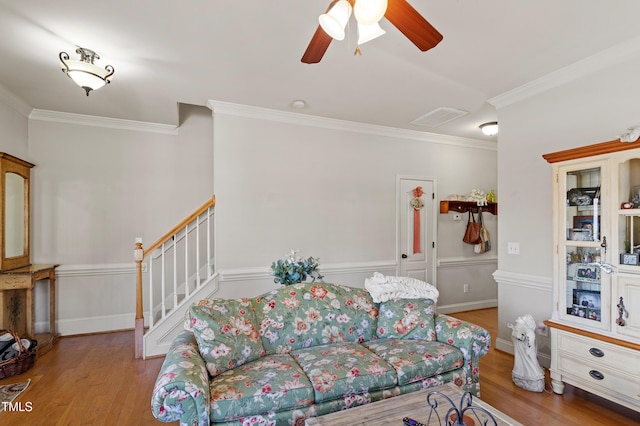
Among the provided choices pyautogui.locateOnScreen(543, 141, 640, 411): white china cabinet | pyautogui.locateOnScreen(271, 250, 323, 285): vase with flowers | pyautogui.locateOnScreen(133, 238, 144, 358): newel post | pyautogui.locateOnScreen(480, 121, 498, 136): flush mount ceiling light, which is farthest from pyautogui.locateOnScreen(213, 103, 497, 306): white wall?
pyautogui.locateOnScreen(543, 141, 640, 411): white china cabinet

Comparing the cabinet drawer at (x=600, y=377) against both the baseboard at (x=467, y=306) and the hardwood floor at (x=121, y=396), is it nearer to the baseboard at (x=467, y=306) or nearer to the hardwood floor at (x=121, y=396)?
the hardwood floor at (x=121, y=396)

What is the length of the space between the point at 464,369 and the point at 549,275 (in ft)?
4.62

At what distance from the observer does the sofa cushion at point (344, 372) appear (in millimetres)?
1960

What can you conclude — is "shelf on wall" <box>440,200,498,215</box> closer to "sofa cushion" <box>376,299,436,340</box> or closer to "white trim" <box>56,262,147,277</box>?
"sofa cushion" <box>376,299,436,340</box>

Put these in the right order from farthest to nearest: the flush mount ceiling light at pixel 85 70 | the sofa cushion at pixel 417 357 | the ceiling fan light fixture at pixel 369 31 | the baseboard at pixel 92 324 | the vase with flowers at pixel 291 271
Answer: the baseboard at pixel 92 324
the vase with flowers at pixel 291 271
the flush mount ceiling light at pixel 85 70
the sofa cushion at pixel 417 357
the ceiling fan light fixture at pixel 369 31

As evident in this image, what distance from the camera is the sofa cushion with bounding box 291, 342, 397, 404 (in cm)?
196

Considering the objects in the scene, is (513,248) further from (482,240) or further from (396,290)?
(482,240)

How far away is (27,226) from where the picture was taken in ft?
12.4

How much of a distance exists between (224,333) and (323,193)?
8.05 ft

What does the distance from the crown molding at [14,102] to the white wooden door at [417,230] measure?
4.67 meters

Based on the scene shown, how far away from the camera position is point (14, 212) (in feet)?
11.8

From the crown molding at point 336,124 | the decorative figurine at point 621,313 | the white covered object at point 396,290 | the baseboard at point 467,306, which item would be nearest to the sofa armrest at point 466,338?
the white covered object at point 396,290

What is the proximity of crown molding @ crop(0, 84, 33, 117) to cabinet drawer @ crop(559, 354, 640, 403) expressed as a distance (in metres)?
5.72

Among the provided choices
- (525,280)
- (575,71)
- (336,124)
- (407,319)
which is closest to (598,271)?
(525,280)
